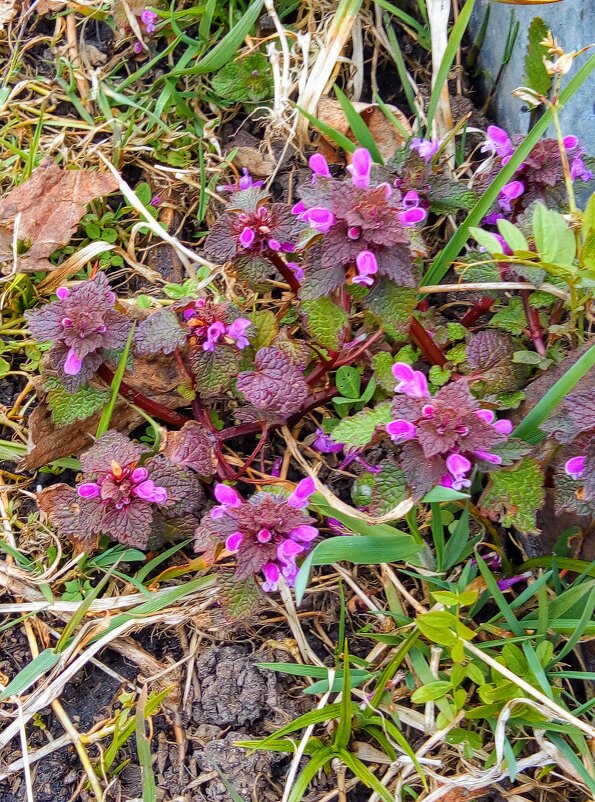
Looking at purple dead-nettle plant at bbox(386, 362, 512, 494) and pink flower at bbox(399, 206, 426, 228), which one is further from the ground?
pink flower at bbox(399, 206, 426, 228)

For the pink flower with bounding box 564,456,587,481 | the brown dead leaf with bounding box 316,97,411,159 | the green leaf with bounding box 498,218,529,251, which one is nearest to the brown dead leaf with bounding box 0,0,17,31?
the brown dead leaf with bounding box 316,97,411,159

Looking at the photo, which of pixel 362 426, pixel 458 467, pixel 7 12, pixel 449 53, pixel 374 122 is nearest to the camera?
pixel 458 467

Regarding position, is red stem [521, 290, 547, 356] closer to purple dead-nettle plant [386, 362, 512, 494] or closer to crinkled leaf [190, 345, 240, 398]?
purple dead-nettle plant [386, 362, 512, 494]

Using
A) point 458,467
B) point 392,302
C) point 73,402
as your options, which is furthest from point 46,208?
point 458,467

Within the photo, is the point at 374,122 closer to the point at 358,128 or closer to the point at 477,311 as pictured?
the point at 358,128

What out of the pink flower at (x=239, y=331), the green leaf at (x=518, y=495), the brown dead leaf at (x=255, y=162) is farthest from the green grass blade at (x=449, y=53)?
the green leaf at (x=518, y=495)

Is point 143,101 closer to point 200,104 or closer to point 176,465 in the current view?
point 200,104
